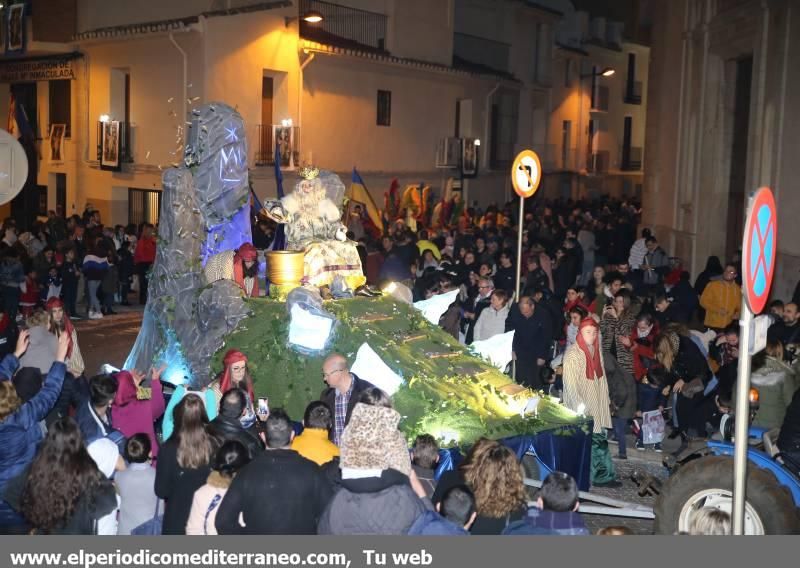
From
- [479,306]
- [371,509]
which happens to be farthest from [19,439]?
[479,306]

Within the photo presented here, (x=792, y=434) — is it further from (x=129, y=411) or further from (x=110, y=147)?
(x=110, y=147)

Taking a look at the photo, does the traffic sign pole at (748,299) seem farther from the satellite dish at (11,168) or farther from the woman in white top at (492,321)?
the woman in white top at (492,321)

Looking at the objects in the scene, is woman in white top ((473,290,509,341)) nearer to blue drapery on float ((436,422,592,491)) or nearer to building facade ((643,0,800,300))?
blue drapery on float ((436,422,592,491))

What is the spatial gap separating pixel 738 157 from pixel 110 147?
49.0 feet

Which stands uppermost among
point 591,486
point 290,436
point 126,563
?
point 290,436

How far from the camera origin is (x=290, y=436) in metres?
6.40

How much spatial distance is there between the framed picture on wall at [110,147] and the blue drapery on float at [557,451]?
64.1ft

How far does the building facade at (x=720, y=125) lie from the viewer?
56.3 ft

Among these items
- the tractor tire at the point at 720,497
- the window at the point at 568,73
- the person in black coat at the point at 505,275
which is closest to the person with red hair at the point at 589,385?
the tractor tire at the point at 720,497

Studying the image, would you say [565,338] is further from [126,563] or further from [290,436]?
[126,563]

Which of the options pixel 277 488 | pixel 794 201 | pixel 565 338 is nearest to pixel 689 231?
pixel 794 201

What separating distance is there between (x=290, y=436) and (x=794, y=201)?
1269 centimetres

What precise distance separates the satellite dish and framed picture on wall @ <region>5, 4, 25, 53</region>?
22.7m

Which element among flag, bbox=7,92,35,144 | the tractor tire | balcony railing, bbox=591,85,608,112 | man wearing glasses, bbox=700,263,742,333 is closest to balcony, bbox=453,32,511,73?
balcony railing, bbox=591,85,608,112
